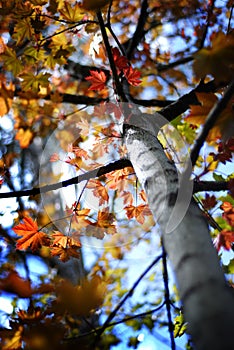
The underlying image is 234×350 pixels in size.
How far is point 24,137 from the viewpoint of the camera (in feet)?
15.2

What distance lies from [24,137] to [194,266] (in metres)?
4.20

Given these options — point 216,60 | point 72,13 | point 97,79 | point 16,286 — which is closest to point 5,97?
point 72,13

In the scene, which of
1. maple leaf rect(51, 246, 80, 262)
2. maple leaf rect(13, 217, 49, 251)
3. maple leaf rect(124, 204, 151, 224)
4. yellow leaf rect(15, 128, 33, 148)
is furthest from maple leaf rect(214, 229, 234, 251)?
yellow leaf rect(15, 128, 33, 148)

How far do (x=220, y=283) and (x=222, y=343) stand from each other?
0.42ft

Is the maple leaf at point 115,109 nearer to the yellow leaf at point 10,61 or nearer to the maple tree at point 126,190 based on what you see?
the maple tree at point 126,190

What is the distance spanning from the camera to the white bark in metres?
0.62

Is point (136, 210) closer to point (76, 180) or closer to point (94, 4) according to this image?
point (76, 180)

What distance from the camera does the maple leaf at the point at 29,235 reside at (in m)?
1.45

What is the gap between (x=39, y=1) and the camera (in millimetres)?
1739

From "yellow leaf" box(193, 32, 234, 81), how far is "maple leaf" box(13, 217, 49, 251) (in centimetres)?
91

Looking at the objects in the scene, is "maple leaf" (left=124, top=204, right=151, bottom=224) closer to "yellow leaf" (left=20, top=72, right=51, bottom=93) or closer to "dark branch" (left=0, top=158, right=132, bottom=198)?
"dark branch" (left=0, top=158, right=132, bottom=198)

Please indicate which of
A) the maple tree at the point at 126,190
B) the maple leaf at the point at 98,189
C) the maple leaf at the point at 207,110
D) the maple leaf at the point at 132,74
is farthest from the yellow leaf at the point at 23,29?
the maple leaf at the point at 207,110

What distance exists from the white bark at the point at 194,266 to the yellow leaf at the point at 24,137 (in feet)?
12.4

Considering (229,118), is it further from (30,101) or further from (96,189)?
(30,101)
